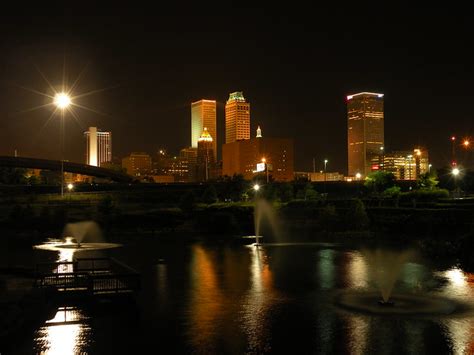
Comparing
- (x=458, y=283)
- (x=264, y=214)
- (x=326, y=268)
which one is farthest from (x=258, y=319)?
(x=264, y=214)

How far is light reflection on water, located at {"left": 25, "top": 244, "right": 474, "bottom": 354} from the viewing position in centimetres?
1780

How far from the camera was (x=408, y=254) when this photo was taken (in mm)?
43000

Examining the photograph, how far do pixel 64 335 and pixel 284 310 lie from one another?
8.52 m

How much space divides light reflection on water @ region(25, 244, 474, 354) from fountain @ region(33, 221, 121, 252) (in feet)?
41.0

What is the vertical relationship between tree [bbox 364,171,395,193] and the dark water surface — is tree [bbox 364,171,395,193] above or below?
above

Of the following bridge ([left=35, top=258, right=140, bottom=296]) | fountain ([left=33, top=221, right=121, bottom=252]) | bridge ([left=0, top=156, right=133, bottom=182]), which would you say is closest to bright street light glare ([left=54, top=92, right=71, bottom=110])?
fountain ([left=33, top=221, right=121, bottom=252])

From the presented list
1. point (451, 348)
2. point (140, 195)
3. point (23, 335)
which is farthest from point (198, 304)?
point (140, 195)

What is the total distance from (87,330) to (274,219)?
60427 mm

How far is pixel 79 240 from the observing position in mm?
51344

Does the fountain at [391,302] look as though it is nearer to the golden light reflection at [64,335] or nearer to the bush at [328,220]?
the golden light reflection at [64,335]

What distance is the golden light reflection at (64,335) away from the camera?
1714 centimetres

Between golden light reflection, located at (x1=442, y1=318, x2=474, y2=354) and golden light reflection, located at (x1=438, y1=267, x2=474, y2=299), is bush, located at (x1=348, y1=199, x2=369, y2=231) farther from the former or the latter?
golden light reflection, located at (x1=442, y1=318, x2=474, y2=354)

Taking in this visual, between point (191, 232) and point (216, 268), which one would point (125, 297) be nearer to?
point (216, 268)

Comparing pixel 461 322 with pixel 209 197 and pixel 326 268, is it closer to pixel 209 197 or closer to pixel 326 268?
pixel 326 268
